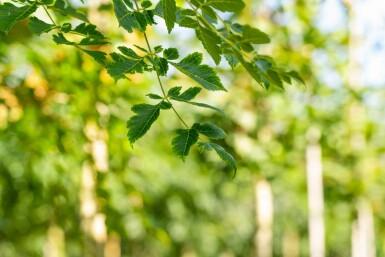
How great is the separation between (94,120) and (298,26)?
292 cm

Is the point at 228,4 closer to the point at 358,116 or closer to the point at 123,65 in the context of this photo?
the point at 123,65

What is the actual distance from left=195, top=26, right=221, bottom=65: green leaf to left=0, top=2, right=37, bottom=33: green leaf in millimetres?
342

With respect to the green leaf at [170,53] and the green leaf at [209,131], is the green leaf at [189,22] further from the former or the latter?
the green leaf at [209,131]

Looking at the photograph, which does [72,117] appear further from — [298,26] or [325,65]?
[325,65]

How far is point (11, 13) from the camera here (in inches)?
40.2

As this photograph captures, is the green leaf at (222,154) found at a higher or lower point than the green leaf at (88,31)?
lower

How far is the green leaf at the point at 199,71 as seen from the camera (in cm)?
106

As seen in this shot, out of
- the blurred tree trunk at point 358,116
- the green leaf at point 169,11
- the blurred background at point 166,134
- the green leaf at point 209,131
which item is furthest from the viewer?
the blurred tree trunk at point 358,116

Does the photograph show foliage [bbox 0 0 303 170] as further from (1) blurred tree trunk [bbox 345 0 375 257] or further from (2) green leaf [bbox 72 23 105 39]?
(1) blurred tree trunk [bbox 345 0 375 257]

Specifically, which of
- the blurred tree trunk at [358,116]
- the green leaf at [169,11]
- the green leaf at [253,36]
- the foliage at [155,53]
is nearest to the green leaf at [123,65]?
the foliage at [155,53]

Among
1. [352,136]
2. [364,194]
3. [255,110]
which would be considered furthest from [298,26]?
[364,194]

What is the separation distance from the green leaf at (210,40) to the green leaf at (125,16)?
13 cm

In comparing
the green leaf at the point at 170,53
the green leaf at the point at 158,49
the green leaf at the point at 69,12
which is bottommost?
the green leaf at the point at 170,53

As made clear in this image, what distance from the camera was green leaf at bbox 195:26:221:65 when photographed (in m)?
1.07
